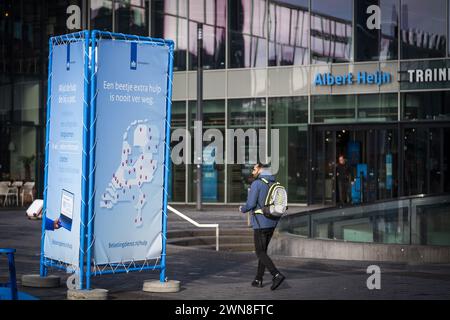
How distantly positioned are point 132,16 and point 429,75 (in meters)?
13.1

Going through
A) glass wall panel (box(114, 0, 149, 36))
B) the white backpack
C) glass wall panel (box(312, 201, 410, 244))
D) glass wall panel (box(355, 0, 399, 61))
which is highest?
glass wall panel (box(114, 0, 149, 36))

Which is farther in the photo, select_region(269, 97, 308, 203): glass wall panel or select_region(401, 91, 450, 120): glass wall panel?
select_region(269, 97, 308, 203): glass wall panel

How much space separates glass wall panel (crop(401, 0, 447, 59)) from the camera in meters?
33.1

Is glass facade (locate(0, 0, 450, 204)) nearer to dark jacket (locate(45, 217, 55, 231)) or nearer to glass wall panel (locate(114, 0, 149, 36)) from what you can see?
glass wall panel (locate(114, 0, 149, 36))

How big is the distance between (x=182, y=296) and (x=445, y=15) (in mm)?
23749

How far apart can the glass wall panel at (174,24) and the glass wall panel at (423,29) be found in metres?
9.06

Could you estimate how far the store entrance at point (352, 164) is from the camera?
33656 millimetres

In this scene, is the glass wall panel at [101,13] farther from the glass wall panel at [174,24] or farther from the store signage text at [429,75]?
the store signage text at [429,75]

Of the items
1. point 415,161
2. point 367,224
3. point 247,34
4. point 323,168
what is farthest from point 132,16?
point 367,224

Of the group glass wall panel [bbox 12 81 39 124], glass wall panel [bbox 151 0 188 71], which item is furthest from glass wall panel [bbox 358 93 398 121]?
glass wall panel [bbox 12 81 39 124]

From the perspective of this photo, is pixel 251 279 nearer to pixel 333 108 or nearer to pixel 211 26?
pixel 333 108

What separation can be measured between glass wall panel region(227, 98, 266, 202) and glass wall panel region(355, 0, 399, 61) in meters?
4.46
